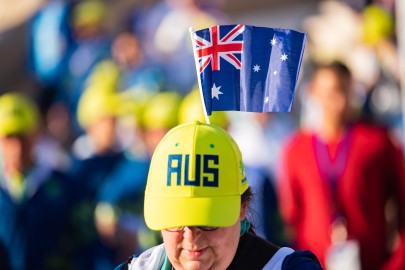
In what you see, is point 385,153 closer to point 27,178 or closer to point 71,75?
point 27,178

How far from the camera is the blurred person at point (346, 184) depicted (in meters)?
8.72

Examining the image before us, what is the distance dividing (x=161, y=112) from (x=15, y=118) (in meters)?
1.34

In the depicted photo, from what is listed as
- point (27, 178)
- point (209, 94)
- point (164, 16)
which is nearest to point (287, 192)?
point (27, 178)

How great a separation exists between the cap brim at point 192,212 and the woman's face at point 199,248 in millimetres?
45

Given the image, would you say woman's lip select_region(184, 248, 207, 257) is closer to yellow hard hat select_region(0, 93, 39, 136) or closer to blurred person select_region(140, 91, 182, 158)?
yellow hard hat select_region(0, 93, 39, 136)

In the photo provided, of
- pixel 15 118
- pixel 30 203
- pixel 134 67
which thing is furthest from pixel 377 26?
pixel 30 203

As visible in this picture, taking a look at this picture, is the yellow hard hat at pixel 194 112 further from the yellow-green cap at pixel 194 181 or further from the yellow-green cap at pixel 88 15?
the yellow-green cap at pixel 88 15

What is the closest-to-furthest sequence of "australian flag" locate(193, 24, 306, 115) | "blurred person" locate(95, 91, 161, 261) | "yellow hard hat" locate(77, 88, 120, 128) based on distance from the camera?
"australian flag" locate(193, 24, 306, 115)
"blurred person" locate(95, 91, 161, 261)
"yellow hard hat" locate(77, 88, 120, 128)

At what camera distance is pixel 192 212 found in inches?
177

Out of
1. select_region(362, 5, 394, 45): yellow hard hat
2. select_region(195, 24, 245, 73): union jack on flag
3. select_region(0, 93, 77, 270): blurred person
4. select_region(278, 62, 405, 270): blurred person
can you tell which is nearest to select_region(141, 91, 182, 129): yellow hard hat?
select_region(0, 93, 77, 270): blurred person

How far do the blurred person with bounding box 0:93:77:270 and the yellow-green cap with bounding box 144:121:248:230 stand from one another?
16.5ft

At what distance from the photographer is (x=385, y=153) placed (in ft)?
28.6

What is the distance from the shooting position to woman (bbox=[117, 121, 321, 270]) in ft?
14.8

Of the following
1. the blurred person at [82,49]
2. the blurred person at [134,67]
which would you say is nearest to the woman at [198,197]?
the blurred person at [134,67]
